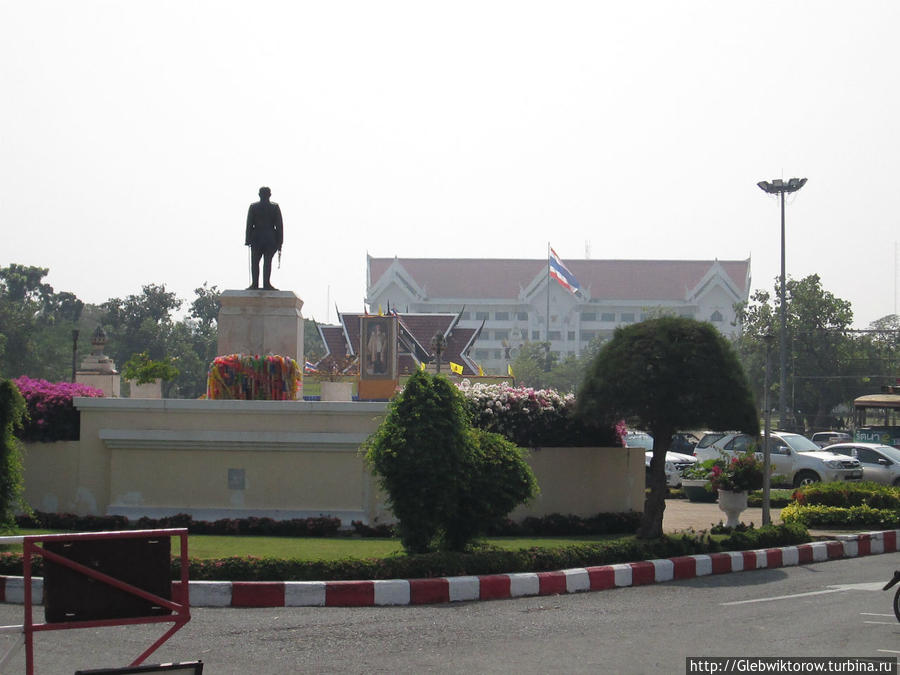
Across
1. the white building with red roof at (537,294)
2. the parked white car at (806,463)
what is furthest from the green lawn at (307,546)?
the white building with red roof at (537,294)

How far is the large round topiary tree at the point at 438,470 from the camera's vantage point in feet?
30.4

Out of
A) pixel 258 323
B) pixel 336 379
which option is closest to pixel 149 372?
pixel 258 323

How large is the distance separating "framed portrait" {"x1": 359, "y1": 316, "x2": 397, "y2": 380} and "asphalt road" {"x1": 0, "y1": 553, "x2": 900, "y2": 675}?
25542mm

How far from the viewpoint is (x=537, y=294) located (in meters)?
103

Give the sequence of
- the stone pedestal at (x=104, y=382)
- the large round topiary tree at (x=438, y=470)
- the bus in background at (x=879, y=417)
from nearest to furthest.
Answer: the large round topiary tree at (x=438, y=470), the stone pedestal at (x=104, y=382), the bus in background at (x=879, y=417)

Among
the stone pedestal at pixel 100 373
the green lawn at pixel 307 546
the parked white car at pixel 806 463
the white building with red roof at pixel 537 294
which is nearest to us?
the green lawn at pixel 307 546

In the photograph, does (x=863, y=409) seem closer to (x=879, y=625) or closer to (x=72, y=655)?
(x=879, y=625)

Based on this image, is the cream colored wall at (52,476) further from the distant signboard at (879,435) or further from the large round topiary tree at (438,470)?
the distant signboard at (879,435)

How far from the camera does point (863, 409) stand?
34531 mm

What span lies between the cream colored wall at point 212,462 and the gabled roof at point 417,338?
3181 centimetres

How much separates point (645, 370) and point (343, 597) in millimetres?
4667

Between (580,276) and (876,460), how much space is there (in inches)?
3224

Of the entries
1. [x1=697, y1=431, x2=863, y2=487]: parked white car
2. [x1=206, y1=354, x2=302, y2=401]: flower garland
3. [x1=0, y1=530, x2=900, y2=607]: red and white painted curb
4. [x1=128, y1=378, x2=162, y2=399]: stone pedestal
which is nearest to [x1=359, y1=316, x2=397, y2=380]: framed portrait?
[x1=697, y1=431, x2=863, y2=487]: parked white car

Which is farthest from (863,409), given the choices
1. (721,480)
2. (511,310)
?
(511,310)
